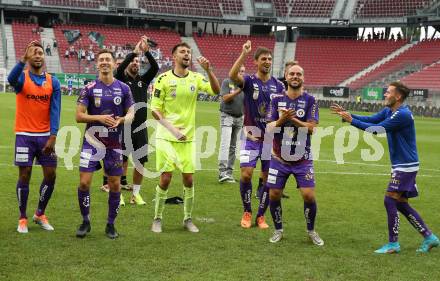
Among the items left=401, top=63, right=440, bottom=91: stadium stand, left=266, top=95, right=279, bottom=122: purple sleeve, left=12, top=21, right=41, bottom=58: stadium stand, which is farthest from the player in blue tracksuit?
left=12, top=21, right=41, bottom=58: stadium stand

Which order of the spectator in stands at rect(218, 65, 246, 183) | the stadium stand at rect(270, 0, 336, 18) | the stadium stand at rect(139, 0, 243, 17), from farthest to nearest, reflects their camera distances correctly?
the stadium stand at rect(270, 0, 336, 18) < the stadium stand at rect(139, 0, 243, 17) < the spectator in stands at rect(218, 65, 246, 183)

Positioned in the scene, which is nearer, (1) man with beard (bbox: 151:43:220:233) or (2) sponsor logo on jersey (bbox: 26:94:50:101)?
(2) sponsor logo on jersey (bbox: 26:94:50:101)

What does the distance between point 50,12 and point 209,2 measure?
17.5 m

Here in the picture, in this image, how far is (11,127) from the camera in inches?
867

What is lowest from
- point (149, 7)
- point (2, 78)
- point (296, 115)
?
point (2, 78)

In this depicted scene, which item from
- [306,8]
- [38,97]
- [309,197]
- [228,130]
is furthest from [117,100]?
[306,8]

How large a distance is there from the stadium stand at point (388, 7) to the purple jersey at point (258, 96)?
183 feet

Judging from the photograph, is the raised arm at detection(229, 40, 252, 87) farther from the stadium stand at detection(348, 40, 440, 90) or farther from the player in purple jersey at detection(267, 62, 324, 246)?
the stadium stand at detection(348, 40, 440, 90)

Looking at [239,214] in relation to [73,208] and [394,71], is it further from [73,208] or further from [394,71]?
[394,71]

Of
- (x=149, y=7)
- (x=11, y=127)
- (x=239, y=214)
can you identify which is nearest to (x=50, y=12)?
(x=149, y=7)

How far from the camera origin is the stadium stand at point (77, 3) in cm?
6134

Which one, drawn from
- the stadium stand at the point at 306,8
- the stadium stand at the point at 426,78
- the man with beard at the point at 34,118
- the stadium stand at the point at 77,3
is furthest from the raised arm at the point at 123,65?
the stadium stand at the point at 306,8

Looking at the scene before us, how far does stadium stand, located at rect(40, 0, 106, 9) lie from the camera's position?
61.3 meters

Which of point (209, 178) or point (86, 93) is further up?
point (86, 93)
